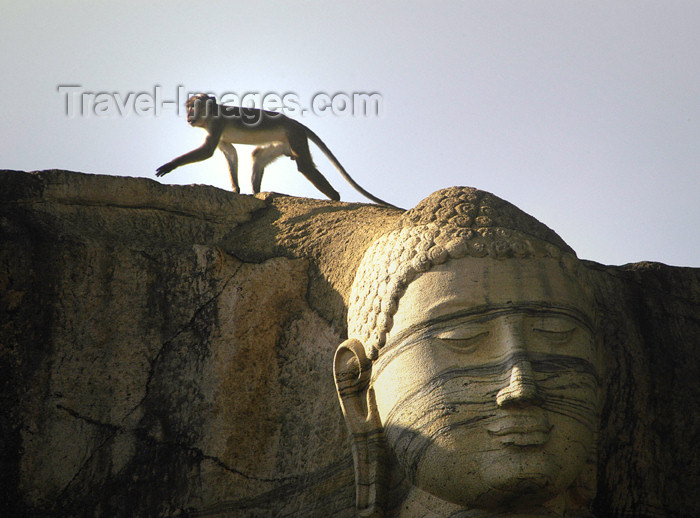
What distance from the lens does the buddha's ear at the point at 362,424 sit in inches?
180

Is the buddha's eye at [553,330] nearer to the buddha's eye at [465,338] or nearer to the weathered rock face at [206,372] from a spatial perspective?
the buddha's eye at [465,338]

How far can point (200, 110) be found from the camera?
1101 centimetres

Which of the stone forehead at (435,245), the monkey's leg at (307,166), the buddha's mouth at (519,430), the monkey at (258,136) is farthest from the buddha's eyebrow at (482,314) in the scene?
the monkey at (258,136)

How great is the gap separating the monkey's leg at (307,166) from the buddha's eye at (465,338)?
19.7 ft

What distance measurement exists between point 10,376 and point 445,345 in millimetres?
1981

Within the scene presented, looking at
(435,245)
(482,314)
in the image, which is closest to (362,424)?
(482,314)

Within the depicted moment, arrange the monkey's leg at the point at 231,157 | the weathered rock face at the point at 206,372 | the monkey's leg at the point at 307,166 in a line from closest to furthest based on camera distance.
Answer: the weathered rock face at the point at 206,372, the monkey's leg at the point at 307,166, the monkey's leg at the point at 231,157

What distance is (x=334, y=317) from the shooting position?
5168mm

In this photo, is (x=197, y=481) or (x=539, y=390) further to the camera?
(x=197, y=481)

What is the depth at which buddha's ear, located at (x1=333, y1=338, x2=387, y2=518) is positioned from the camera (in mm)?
4570

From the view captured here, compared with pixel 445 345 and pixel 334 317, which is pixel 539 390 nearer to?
pixel 445 345

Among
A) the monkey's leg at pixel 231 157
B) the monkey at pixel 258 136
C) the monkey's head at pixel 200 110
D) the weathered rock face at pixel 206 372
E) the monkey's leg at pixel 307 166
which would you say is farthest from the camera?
the monkey's head at pixel 200 110

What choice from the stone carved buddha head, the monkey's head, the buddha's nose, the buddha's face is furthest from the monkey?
the buddha's nose

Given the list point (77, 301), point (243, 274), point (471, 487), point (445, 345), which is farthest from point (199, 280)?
point (471, 487)
